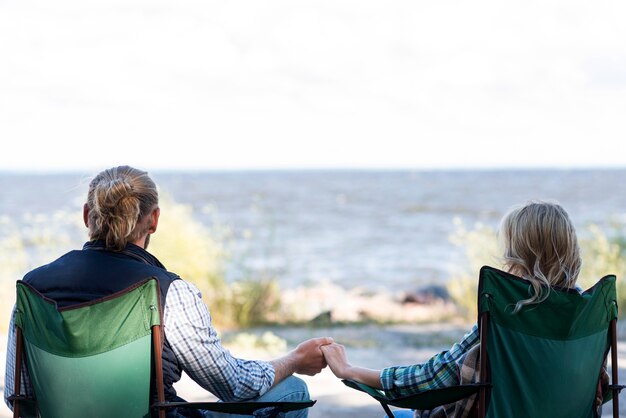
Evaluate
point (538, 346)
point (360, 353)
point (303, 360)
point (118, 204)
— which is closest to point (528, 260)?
point (538, 346)

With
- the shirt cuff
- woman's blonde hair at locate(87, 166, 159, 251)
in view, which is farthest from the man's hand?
woman's blonde hair at locate(87, 166, 159, 251)

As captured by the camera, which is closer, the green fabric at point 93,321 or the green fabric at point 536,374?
the green fabric at point 93,321

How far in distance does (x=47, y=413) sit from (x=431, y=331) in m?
5.39

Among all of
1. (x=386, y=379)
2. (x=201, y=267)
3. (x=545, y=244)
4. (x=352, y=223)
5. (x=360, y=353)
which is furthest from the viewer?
(x=352, y=223)

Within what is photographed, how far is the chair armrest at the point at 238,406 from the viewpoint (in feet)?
8.09

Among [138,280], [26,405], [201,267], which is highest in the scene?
[138,280]

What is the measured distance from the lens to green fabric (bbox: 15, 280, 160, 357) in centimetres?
241

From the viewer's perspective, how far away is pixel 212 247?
25.9ft

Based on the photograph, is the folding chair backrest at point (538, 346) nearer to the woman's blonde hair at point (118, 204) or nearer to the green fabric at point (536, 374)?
the green fabric at point (536, 374)

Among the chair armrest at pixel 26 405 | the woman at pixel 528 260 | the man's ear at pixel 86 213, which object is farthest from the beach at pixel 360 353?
the man's ear at pixel 86 213

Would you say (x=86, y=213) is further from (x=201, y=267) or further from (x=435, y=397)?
(x=201, y=267)

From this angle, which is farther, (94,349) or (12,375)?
(12,375)

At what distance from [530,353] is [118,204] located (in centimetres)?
130

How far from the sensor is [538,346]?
2.58m
